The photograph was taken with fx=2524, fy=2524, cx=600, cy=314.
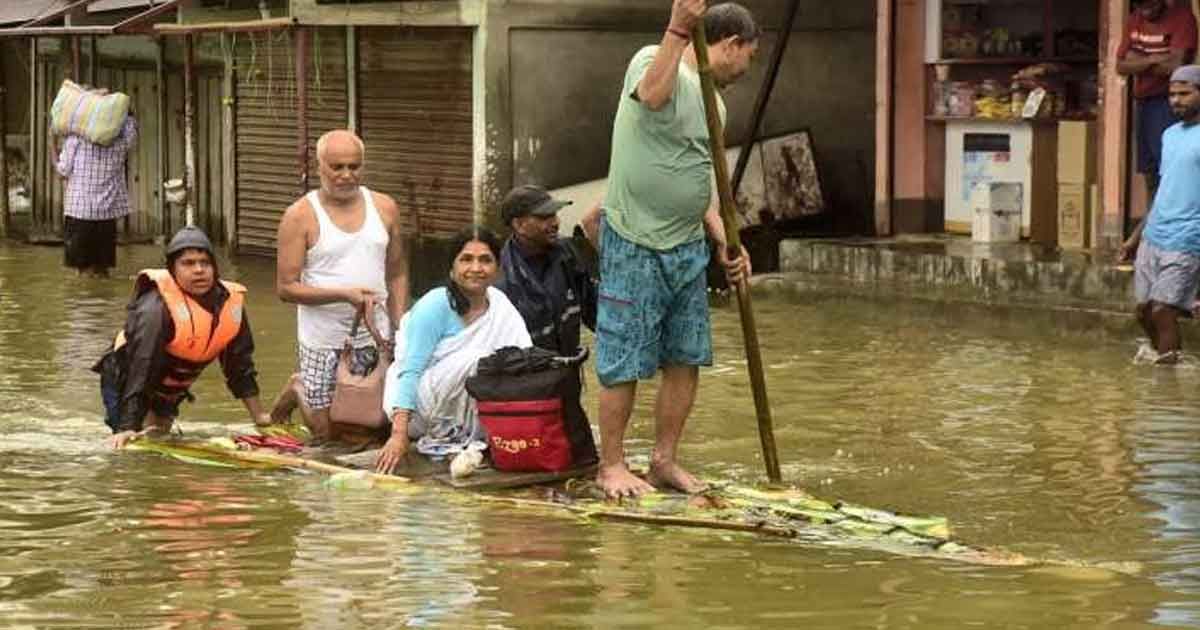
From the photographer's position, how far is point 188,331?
10.1 m

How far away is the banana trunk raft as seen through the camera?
8023 mm

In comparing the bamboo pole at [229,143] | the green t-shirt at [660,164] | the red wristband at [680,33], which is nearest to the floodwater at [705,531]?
the green t-shirt at [660,164]

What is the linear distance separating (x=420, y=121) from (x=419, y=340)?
1214 centimetres

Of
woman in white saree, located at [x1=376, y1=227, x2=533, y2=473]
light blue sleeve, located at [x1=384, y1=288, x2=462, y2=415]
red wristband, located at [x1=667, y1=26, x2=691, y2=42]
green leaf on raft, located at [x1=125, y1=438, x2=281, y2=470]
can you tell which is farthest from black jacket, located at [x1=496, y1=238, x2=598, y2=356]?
red wristband, located at [x1=667, y1=26, x2=691, y2=42]

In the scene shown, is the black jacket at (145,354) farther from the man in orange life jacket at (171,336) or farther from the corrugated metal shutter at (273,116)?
the corrugated metal shutter at (273,116)

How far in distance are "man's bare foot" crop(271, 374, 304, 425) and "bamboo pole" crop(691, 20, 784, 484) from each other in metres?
2.14

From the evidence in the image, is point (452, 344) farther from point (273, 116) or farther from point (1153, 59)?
point (273, 116)

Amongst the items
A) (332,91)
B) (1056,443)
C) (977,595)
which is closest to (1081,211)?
(1056,443)

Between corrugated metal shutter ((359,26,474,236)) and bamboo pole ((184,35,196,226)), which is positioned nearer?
corrugated metal shutter ((359,26,474,236))

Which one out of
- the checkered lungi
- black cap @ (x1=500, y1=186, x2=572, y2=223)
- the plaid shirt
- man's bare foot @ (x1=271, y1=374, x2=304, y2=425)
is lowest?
man's bare foot @ (x1=271, y1=374, x2=304, y2=425)

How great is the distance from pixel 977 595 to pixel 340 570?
1.97 meters

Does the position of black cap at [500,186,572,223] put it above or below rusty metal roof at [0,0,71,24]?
below

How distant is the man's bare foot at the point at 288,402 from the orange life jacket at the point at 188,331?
33cm

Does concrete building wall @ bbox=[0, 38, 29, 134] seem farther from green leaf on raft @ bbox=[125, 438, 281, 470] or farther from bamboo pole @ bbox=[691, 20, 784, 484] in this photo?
bamboo pole @ bbox=[691, 20, 784, 484]
